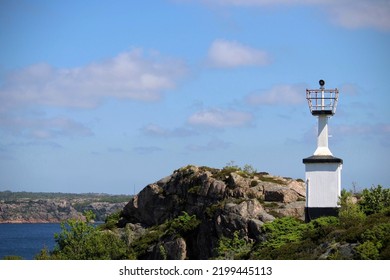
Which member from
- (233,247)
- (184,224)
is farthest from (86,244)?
(233,247)

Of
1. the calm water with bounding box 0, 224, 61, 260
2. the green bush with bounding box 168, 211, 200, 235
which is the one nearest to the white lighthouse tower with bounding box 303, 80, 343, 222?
the green bush with bounding box 168, 211, 200, 235

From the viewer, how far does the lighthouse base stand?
110 ft

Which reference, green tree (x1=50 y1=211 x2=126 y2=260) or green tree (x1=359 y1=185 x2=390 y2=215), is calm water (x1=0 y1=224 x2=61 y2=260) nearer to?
green tree (x1=50 y1=211 x2=126 y2=260)

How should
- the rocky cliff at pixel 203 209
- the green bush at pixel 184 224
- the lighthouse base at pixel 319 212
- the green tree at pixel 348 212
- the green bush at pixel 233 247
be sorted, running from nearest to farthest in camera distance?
the green tree at pixel 348 212 < the lighthouse base at pixel 319 212 < the green bush at pixel 233 247 < the rocky cliff at pixel 203 209 < the green bush at pixel 184 224

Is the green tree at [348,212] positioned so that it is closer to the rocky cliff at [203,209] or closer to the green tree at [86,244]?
the rocky cliff at [203,209]

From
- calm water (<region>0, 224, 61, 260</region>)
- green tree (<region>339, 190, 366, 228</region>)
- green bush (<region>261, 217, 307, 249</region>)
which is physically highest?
green tree (<region>339, 190, 366, 228</region>)

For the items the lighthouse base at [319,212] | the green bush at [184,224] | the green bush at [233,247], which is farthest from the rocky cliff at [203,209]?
the lighthouse base at [319,212]

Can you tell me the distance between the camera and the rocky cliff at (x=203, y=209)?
136 feet

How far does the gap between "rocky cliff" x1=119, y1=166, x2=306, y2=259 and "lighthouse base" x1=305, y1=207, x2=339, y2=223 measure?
5.23m

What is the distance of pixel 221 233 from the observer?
140 feet
